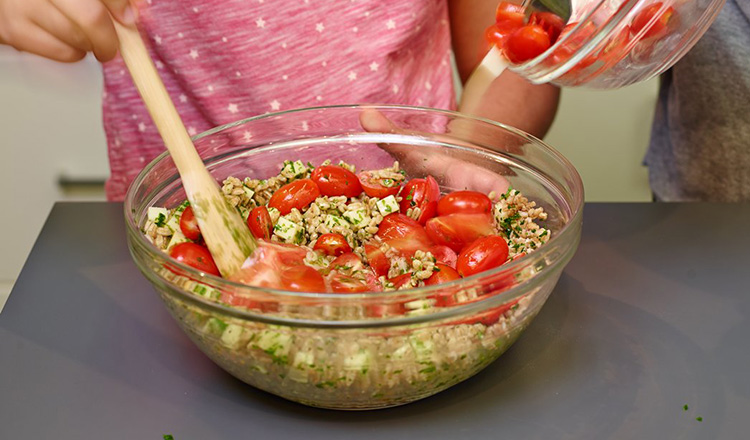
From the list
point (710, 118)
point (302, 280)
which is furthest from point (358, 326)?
point (710, 118)

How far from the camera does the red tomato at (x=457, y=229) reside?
0.89m

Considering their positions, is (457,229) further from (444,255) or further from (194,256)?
(194,256)

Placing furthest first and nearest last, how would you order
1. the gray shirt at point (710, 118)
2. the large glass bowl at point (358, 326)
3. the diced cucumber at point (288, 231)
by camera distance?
the gray shirt at point (710, 118), the diced cucumber at point (288, 231), the large glass bowl at point (358, 326)

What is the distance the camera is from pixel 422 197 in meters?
0.94

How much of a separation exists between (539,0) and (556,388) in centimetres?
42

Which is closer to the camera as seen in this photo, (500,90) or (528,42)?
(528,42)

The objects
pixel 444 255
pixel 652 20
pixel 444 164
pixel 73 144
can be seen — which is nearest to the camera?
pixel 652 20

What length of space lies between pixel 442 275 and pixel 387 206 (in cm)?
17

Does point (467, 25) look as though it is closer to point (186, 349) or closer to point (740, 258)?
point (740, 258)

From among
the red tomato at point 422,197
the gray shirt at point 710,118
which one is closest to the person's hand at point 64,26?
the red tomato at point 422,197

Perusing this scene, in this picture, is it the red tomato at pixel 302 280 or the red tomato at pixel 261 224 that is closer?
the red tomato at pixel 302 280

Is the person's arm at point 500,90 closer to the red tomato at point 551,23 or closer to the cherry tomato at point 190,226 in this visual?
the red tomato at point 551,23

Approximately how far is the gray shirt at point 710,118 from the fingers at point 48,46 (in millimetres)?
983

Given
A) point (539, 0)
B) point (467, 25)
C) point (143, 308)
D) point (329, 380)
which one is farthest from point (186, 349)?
point (467, 25)
